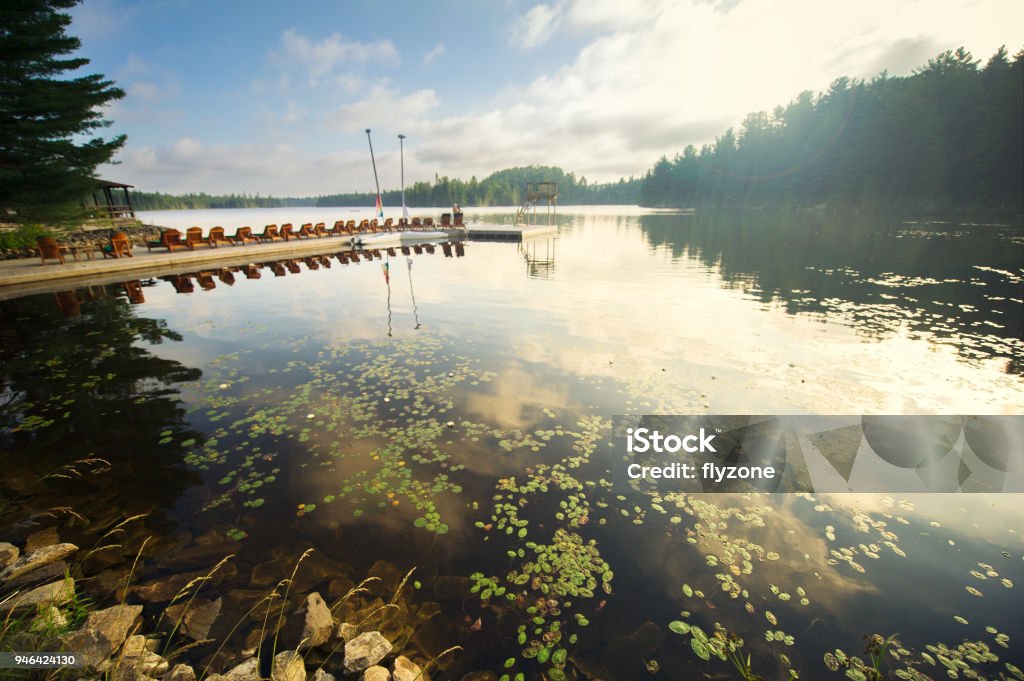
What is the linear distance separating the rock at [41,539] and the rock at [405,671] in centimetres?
397

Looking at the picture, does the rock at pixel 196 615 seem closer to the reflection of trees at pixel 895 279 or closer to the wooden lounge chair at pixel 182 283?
the reflection of trees at pixel 895 279

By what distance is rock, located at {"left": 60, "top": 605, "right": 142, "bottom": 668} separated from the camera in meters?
2.82

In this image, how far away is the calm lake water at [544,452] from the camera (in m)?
3.50

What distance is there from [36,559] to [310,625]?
2.91m

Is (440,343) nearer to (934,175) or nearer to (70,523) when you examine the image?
(70,523)

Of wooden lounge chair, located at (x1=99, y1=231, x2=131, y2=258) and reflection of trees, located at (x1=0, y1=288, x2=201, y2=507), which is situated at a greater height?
wooden lounge chair, located at (x1=99, y1=231, x2=131, y2=258)

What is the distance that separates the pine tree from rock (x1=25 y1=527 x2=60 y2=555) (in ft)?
81.4

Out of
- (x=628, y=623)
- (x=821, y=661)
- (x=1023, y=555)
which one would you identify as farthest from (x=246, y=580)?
(x=1023, y=555)

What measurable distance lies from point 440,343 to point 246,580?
7.03 meters

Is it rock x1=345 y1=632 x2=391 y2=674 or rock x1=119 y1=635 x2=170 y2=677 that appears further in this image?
rock x1=345 y1=632 x2=391 y2=674

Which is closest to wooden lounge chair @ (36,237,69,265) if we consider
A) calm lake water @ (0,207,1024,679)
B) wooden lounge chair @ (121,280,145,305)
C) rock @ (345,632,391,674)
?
wooden lounge chair @ (121,280,145,305)

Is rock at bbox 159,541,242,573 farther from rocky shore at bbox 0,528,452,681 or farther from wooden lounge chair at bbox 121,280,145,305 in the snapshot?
wooden lounge chair at bbox 121,280,145,305

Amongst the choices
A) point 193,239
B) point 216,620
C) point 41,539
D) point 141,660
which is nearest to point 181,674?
point 141,660


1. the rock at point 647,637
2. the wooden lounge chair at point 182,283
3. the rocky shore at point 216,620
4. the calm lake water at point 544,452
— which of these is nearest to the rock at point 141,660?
the rocky shore at point 216,620
